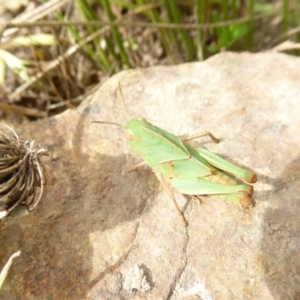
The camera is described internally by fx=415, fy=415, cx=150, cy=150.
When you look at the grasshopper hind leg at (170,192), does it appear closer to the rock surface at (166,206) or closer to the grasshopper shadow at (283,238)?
the rock surface at (166,206)

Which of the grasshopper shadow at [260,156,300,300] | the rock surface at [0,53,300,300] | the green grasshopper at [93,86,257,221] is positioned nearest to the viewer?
the grasshopper shadow at [260,156,300,300]

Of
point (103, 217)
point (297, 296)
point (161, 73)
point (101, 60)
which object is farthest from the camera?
point (101, 60)

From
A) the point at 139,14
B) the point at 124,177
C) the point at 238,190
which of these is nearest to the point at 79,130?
the point at 124,177

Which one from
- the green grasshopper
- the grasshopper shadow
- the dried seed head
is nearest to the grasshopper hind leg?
the green grasshopper

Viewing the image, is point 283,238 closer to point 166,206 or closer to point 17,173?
point 166,206

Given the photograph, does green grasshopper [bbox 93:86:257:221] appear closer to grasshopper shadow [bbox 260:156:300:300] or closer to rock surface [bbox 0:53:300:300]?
rock surface [bbox 0:53:300:300]

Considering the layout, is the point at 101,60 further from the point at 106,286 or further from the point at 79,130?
the point at 106,286

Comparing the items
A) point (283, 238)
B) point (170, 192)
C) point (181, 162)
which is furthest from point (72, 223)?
point (283, 238)
